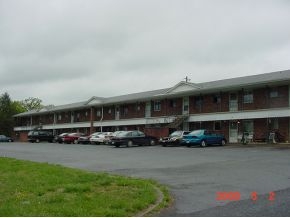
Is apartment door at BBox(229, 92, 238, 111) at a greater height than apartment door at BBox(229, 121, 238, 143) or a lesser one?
greater

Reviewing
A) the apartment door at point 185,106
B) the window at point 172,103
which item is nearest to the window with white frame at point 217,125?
the apartment door at point 185,106

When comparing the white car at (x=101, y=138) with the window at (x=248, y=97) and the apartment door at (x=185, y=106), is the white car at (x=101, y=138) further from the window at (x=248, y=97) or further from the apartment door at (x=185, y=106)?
the window at (x=248, y=97)

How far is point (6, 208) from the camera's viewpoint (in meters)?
9.69

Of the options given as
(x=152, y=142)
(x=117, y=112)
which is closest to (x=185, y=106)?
(x=152, y=142)

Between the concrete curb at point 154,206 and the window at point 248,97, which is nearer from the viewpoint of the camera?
the concrete curb at point 154,206

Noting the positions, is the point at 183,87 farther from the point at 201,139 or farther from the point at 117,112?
the point at 117,112

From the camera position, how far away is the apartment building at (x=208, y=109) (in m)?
37.0

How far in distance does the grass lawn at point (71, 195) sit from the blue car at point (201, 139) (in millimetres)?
21745

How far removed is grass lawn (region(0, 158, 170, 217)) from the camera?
948 centimetres

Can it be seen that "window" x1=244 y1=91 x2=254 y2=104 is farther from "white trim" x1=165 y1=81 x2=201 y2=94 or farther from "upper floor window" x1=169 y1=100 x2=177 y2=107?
"upper floor window" x1=169 y1=100 x2=177 y2=107

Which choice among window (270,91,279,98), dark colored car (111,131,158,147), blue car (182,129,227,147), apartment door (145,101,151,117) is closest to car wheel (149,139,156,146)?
dark colored car (111,131,158,147)

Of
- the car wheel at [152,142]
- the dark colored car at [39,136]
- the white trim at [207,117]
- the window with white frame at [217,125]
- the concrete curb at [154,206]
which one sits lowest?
the concrete curb at [154,206]

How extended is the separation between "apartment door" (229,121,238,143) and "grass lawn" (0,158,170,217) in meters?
26.7

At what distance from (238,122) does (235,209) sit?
3116cm
